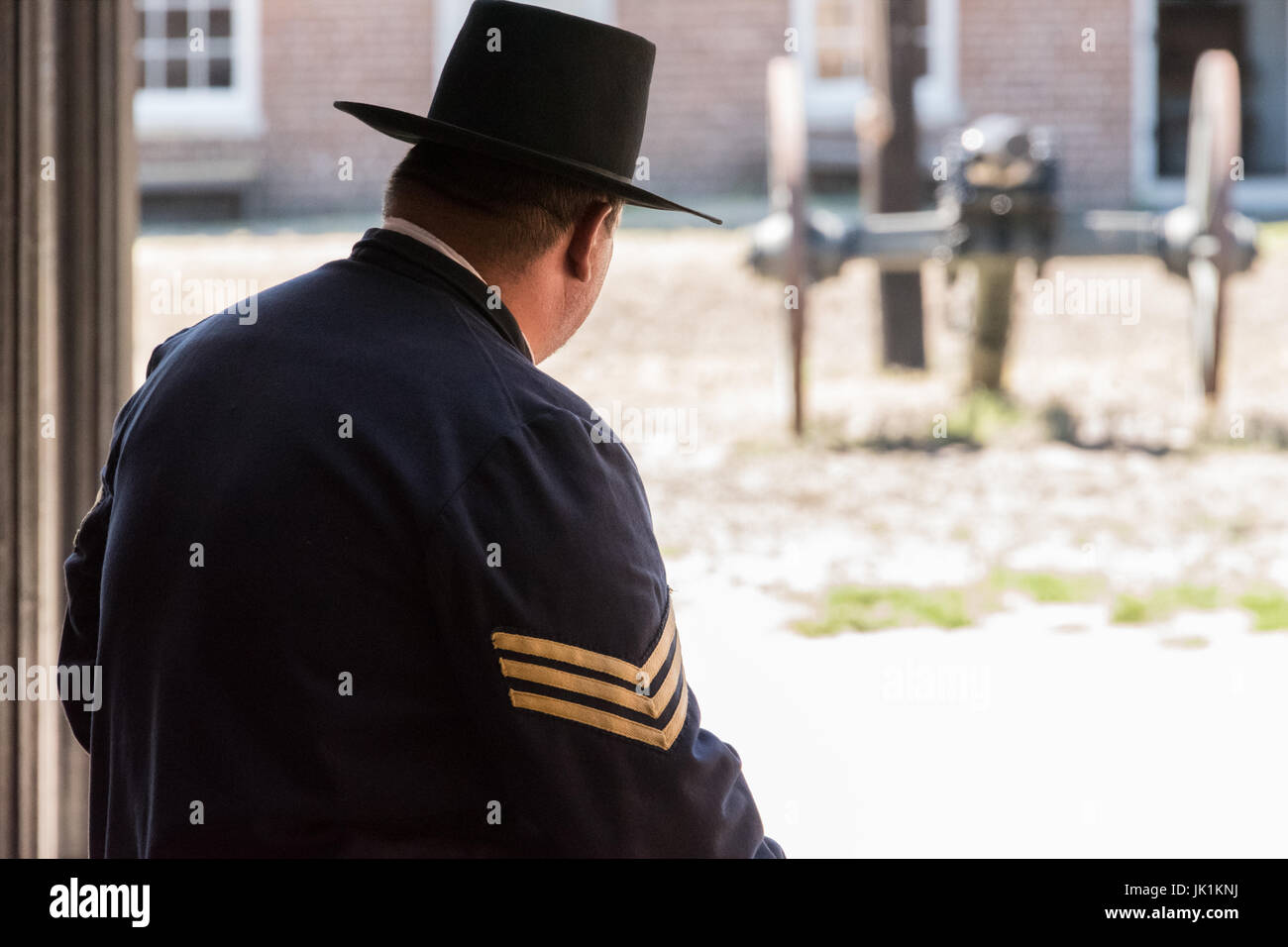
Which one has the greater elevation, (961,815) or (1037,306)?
(1037,306)

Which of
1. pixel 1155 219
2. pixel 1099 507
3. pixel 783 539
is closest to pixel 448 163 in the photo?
pixel 783 539

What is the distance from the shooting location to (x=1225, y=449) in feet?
21.8

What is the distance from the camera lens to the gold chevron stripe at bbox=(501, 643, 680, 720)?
1227 mm

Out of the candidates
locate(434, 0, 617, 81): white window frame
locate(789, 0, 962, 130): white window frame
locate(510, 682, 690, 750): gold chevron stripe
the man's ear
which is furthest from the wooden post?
locate(510, 682, 690, 750): gold chevron stripe

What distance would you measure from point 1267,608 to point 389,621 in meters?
4.19

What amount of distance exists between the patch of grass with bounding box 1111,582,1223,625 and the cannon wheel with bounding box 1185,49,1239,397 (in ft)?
7.82

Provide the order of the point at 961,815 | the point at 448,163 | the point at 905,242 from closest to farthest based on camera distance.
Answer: the point at 448,163 → the point at 961,815 → the point at 905,242

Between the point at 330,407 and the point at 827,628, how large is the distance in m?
3.62

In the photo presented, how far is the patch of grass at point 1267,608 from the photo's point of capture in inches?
187

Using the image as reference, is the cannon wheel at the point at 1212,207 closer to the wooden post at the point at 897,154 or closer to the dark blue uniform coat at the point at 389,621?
the wooden post at the point at 897,154

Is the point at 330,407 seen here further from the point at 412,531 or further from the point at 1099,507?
the point at 1099,507

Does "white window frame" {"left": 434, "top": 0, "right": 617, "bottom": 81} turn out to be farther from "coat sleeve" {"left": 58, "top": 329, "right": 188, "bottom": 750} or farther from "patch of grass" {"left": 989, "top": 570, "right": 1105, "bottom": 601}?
"coat sleeve" {"left": 58, "top": 329, "right": 188, "bottom": 750}
